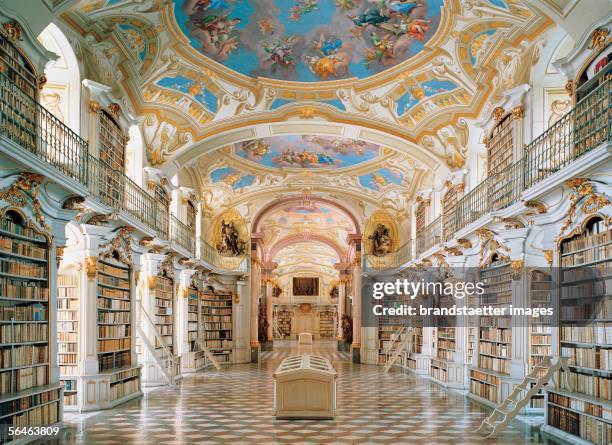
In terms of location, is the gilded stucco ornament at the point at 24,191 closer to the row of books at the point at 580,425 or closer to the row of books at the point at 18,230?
the row of books at the point at 18,230

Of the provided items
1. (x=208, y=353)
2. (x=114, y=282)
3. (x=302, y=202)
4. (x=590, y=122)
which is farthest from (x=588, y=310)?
(x=302, y=202)

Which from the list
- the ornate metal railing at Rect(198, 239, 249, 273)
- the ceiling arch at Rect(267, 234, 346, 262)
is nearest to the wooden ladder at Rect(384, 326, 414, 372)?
the ornate metal railing at Rect(198, 239, 249, 273)

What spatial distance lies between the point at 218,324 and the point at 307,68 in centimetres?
1238

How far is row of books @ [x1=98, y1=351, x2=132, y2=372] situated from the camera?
1269 cm

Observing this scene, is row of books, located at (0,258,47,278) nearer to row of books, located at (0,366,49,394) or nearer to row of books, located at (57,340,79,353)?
row of books, located at (0,366,49,394)

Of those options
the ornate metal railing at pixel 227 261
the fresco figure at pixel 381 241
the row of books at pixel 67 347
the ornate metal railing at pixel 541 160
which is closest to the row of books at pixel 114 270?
the row of books at pixel 67 347

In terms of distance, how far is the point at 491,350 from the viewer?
44.3 feet

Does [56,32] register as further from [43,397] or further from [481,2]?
[481,2]

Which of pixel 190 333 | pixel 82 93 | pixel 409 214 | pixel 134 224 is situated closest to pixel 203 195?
pixel 190 333

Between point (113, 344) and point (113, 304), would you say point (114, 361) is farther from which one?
point (113, 304)

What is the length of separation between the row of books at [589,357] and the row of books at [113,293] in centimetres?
811

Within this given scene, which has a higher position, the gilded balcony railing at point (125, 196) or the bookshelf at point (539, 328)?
the gilded balcony railing at point (125, 196)

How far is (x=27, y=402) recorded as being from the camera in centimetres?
886

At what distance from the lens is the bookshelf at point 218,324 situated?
2430 centimetres
